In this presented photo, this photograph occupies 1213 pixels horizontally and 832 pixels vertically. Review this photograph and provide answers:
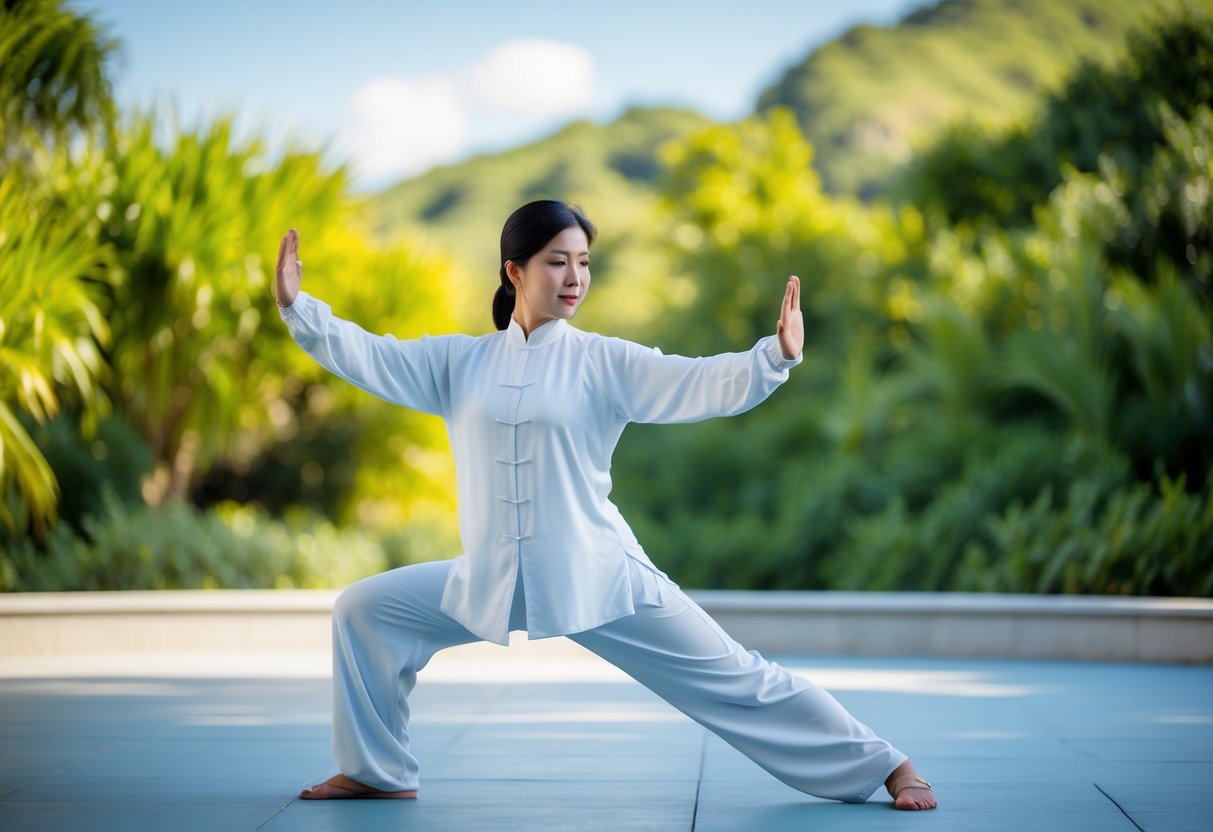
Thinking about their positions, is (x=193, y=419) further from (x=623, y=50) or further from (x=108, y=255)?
(x=623, y=50)

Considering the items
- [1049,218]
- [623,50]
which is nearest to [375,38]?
[623,50]

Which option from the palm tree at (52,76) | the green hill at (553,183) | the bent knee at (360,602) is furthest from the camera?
the green hill at (553,183)

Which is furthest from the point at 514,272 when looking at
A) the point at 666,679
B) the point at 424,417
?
the point at 424,417

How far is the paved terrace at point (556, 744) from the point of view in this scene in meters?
3.88

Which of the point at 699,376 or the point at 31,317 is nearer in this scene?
the point at 699,376

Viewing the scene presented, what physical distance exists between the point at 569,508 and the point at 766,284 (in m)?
24.6

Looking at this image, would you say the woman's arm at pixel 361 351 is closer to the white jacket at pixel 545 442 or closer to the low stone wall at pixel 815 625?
the white jacket at pixel 545 442

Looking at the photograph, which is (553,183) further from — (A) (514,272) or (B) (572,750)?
(A) (514,272)

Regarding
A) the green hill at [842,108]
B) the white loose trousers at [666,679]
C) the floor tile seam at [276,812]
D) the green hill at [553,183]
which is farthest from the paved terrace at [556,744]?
the green hill at [842,108]

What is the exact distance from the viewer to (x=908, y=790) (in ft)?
12.9

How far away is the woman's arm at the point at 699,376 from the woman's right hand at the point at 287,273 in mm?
897

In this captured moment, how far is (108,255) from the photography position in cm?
1020

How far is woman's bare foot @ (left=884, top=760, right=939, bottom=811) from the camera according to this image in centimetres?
391

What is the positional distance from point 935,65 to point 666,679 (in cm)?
7493
